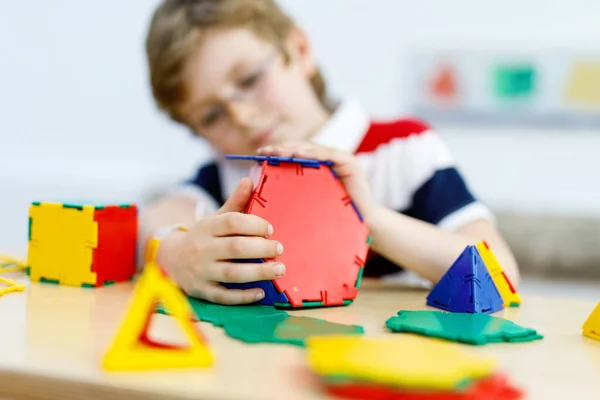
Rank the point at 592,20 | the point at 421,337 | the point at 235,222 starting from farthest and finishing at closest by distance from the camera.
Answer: the point at 592,20, the point at 235,222, the point at 421,337

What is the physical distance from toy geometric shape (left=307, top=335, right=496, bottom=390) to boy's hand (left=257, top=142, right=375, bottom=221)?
0.30 metres

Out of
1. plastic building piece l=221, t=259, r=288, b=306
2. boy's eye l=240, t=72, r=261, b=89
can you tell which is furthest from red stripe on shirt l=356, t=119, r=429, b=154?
plastic building piece l=221, t=259, r=288, b=306

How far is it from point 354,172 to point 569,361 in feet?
1.01

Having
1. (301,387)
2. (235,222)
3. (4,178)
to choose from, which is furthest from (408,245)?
(4,178)

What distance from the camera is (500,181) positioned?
1796 millimetres

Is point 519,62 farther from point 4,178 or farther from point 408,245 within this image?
point 4,178

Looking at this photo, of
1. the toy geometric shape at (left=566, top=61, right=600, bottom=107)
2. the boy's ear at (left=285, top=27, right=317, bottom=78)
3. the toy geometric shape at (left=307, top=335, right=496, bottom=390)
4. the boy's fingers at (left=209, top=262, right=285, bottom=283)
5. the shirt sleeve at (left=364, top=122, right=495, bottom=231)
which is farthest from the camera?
the toy geometric shape at (left=566, top=61, right=600, bottom=107)

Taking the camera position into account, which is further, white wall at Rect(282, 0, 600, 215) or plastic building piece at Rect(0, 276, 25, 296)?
white wall at Rect(282, 0, 600, 215)

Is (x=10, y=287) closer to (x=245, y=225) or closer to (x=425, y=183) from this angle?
(x=245, y=225)

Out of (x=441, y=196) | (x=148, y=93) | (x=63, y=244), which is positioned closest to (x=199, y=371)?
(x=63, y=244)

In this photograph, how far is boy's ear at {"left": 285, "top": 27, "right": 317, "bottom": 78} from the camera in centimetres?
121

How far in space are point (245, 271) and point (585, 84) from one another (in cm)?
141

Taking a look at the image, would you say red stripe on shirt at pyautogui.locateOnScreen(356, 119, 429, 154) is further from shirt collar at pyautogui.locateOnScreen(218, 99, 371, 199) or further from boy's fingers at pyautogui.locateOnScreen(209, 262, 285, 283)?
boy's fingers at pyautogui.locateOnScreen(209, 262, 285, 283)

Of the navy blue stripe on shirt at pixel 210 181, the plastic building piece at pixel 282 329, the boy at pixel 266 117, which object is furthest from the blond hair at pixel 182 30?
the plastic building piece at pixel 282 329
